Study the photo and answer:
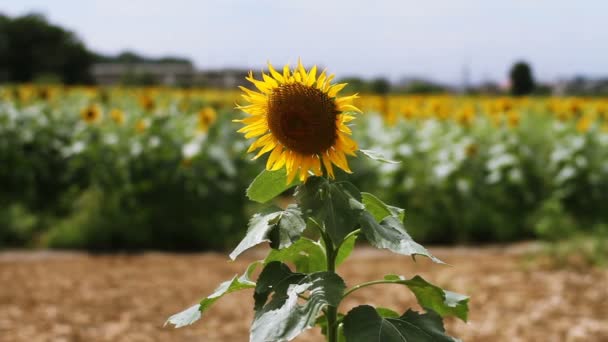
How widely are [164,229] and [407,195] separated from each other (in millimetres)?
2324

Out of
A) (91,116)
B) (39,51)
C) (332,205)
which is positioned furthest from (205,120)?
(39,51)

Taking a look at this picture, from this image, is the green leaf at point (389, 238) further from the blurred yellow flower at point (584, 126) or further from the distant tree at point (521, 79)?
the distant tree at point (521, 79)

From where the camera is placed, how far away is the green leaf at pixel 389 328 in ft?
4.06

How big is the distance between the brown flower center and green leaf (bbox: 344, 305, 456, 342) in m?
0.30

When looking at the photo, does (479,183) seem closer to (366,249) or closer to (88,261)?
(366,249)

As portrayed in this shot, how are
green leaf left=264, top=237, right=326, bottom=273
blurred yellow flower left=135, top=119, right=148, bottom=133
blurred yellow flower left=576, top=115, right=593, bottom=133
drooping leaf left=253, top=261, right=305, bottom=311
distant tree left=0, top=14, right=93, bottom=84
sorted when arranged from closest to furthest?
1. drooping leaf left=253, top=261, right=305, bottom=311
2. green leaf left=264, top=237, right=326, bottom=273
3. blurred yellow flower left=135, top=119, right=148, bottom=133
4. blurred yellow flower left=576, top=115, right=593, bottom=133
5. distant tree left=0, top=14, right=93, bottom=84

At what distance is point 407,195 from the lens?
696cm

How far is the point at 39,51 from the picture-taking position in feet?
171

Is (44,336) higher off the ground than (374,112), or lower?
lower

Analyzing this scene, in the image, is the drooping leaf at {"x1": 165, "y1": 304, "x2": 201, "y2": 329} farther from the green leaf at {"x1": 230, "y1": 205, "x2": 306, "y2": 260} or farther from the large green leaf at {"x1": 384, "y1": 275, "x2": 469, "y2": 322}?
the large green leaf at {"x1": 384, "y1": 275, "x2": 469, "y2": 322}

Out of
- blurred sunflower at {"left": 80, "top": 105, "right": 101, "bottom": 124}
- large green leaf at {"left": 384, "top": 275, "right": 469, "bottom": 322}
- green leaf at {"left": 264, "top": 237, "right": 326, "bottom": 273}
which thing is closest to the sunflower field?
blurred sunflower at {"left": 80, "top": 105, "right": 101, "bottom": 124}

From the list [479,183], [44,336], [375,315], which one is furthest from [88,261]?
[375,315]

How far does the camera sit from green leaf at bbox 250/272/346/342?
116 cm

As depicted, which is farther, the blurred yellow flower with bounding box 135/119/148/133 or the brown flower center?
the blurred yellow flower with bounding box 135/119/148/133
